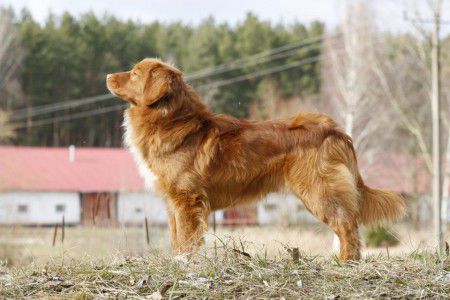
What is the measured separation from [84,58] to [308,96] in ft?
52.3

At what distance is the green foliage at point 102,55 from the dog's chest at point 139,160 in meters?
35.0

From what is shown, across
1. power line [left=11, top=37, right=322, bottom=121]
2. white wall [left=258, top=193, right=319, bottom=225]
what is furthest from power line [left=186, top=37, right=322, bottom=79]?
white wall [left=258, top=193, right=319, bottom=225]

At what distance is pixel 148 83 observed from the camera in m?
6.17

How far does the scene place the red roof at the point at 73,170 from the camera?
36.3m

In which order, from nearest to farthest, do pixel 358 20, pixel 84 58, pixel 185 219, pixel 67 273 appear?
pixel 67 273 < pixel 185 219 < pixel 358 20 < pixel 84 58

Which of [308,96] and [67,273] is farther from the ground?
[308,96]

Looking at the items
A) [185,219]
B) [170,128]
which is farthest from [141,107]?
[185,219]

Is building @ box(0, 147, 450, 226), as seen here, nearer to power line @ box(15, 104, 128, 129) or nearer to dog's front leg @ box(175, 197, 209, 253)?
power line @ box(15, 104, 128, 129)

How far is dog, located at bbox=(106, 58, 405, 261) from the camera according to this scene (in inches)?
236

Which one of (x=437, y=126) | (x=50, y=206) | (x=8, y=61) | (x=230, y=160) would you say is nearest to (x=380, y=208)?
(x=230, y=160)

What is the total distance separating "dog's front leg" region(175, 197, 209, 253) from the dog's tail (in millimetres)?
1585

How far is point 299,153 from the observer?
19.9 ft

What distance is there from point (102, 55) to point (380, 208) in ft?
132

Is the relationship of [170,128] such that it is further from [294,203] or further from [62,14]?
[62,14]
